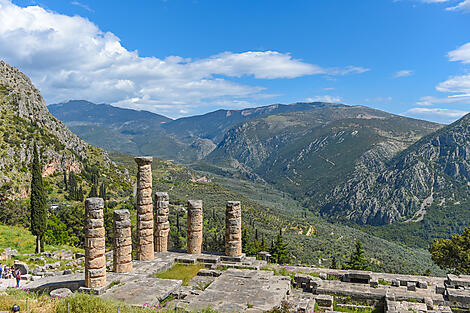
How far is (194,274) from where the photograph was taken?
20781 mm

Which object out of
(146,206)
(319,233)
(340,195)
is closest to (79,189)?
(146,206)

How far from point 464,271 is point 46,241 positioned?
147 ft

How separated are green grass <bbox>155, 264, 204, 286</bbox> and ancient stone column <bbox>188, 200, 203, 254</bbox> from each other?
208 cm

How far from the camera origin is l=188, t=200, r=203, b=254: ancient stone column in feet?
78.6

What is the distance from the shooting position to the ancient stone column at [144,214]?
22.4m

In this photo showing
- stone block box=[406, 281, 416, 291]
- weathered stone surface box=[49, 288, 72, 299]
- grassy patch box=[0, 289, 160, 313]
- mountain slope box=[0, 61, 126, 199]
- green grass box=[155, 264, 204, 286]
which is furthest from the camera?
mountain slope box=[0, 61, 126, 199]

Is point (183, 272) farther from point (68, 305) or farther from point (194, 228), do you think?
point (68, 305)

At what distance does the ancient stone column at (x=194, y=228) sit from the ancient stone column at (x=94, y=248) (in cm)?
742

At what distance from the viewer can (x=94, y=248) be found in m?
17.4

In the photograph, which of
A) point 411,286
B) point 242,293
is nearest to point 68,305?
point 242,293

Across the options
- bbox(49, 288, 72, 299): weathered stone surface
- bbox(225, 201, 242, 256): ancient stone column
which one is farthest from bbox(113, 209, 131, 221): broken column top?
bbox(225, 201, 242, 256): ancient stone column

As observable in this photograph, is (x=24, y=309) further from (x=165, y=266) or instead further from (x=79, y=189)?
(x=79, y=189)

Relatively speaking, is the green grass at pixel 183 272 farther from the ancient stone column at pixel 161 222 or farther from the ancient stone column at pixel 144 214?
the ancient stone column at pixel 161 222

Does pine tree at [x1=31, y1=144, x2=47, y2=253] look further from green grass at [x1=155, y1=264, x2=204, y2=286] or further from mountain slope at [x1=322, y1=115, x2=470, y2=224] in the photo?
mountain slope at [x1=322, y1=115, x2=470, y2=224]
